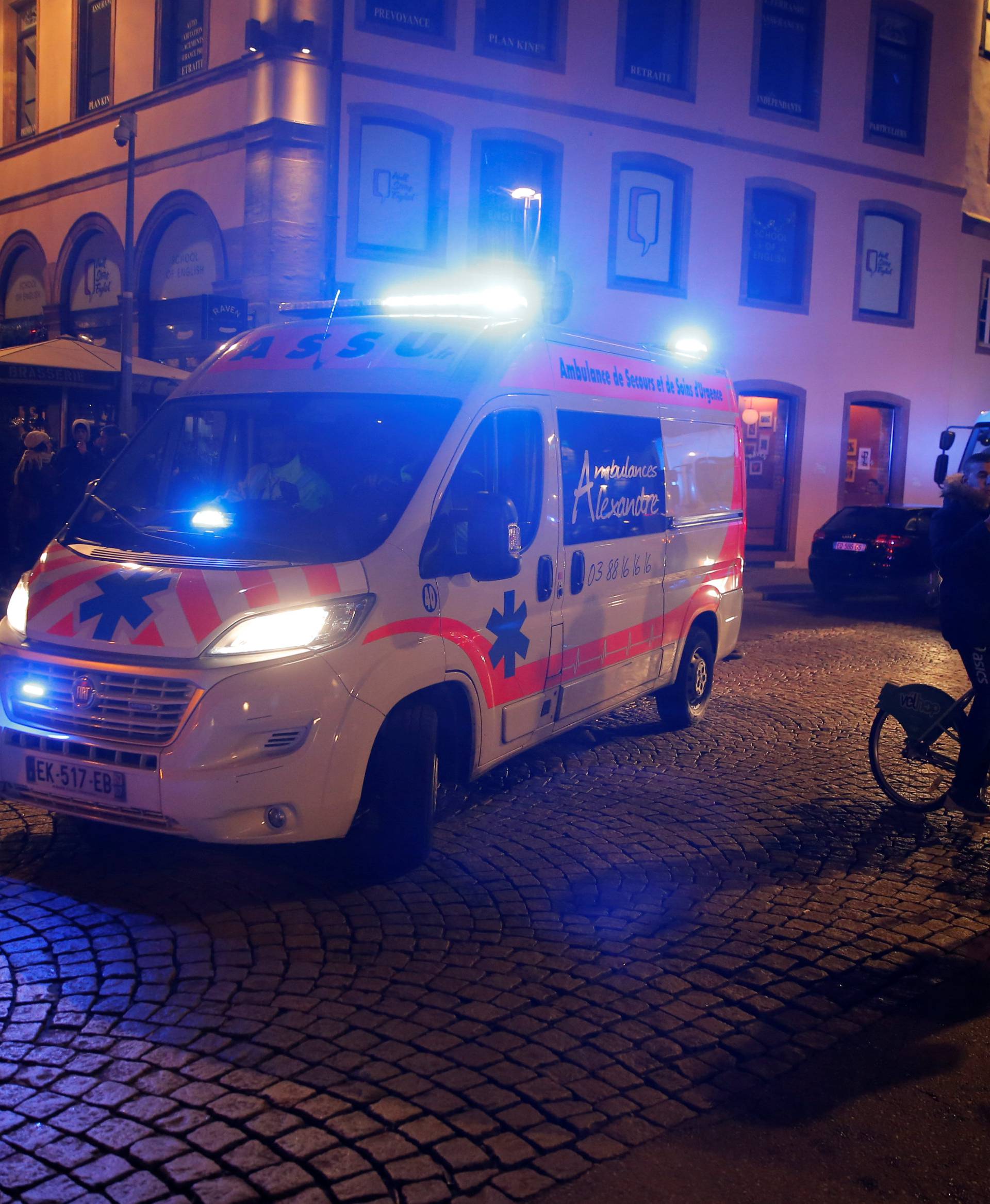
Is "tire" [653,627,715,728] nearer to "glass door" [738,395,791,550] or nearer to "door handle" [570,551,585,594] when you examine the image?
"door handle" [570,551,585,594]

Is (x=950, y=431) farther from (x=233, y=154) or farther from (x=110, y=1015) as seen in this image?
(x=110, y=1015)

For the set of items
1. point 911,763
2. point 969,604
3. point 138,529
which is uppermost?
point 138,529

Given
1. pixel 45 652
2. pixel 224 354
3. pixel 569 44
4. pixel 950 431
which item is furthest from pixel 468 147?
pixel 45 652

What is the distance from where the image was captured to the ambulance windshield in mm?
4887

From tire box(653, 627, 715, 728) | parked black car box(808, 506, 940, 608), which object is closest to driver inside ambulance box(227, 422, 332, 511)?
tire box(653, 627, 715, 728)

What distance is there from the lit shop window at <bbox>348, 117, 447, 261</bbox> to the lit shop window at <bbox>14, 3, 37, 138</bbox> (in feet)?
29.9

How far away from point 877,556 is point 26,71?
60.6 feet

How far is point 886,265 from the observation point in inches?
933

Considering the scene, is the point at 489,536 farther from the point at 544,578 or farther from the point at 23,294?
the point at 23,294

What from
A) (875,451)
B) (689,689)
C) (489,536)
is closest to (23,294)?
(875,451)

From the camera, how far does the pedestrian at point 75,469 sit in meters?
12.0

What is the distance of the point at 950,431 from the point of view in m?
16.6

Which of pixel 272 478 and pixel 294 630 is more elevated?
pixel 272 478

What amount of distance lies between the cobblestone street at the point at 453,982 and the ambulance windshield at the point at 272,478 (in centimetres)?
137
